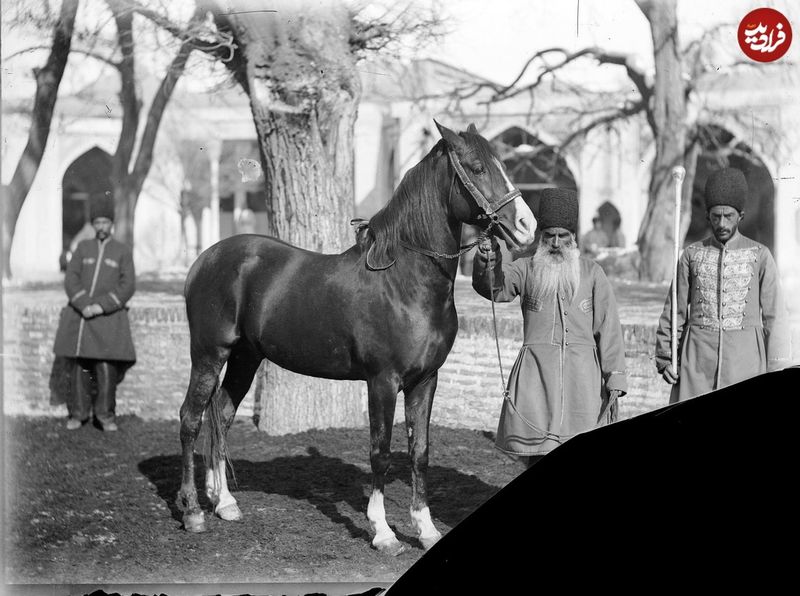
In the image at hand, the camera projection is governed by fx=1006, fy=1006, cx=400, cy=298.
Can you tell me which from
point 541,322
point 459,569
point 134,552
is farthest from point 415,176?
point 459,569

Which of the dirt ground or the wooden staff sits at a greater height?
the wooden staff

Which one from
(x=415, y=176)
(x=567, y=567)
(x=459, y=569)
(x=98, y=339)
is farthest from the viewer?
(x=98, y=339)

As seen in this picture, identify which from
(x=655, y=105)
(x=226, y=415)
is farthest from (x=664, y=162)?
(x=226, y=415)

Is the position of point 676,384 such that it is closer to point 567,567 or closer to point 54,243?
point 54,243

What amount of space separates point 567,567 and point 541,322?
2.96m

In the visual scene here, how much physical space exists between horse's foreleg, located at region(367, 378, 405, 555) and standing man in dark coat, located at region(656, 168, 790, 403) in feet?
3.91

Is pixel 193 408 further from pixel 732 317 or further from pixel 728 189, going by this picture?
pixel 728 189

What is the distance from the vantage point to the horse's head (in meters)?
3.97

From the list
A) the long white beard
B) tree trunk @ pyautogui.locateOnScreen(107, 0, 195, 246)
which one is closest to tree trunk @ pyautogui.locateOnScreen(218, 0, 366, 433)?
tree trunk @ pyautogui.locateOnScreen(107, 0, 195, 246)

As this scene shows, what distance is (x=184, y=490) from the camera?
4469mm

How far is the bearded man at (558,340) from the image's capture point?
4156mm

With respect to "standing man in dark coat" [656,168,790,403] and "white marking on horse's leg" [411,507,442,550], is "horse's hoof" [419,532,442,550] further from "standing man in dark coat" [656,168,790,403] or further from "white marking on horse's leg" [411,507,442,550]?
"standing man in dark coat" [656,168,790,403]

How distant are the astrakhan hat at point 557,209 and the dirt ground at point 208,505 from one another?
3.34 ft

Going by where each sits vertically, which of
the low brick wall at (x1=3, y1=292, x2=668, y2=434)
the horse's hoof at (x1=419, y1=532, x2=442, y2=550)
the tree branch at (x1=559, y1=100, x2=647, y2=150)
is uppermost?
the tree branch at (x1=559, y1=100, x2=647, y2=150)
